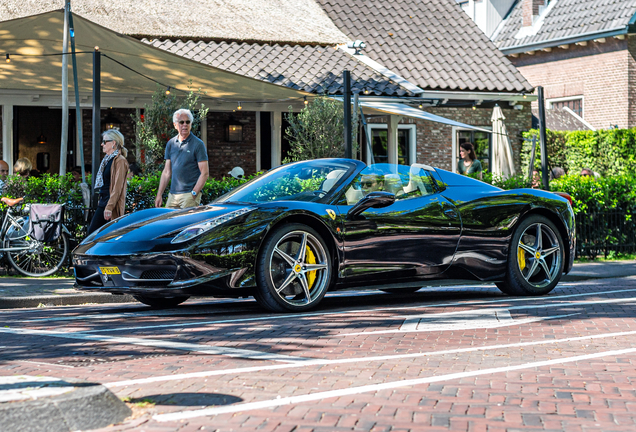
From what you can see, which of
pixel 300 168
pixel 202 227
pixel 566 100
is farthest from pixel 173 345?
pixel 566 100

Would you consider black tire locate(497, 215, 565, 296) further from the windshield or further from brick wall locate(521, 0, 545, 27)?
brick wall locate(521, 0, 545, 27)

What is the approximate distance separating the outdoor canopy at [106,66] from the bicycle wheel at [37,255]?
12.2ft

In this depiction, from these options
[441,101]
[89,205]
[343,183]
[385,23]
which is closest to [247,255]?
[343,183]

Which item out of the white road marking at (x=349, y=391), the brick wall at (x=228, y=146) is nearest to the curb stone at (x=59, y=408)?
the white road marking at (x=349, y=391)

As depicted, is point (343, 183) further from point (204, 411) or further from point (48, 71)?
point (48, 71)

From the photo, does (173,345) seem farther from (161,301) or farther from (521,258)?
(521,258)

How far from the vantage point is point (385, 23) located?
82.5 feet

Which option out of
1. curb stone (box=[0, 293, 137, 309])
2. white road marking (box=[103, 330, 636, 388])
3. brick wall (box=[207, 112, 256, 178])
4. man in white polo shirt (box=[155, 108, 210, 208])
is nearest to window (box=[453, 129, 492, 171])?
brick wall (box=[207, 112, 256, 178])

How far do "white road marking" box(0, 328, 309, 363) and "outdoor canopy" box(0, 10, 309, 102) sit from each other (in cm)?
767

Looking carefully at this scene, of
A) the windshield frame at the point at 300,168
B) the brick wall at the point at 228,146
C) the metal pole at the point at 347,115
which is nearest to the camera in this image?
the windshield frame at the point at 300,168

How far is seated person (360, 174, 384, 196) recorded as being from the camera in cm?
827

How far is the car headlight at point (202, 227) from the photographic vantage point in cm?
722

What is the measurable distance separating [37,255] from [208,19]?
10112 millimetres

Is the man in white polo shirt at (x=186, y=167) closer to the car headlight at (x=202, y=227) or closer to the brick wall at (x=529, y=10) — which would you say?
the car headlight at (x=202, y=227)
